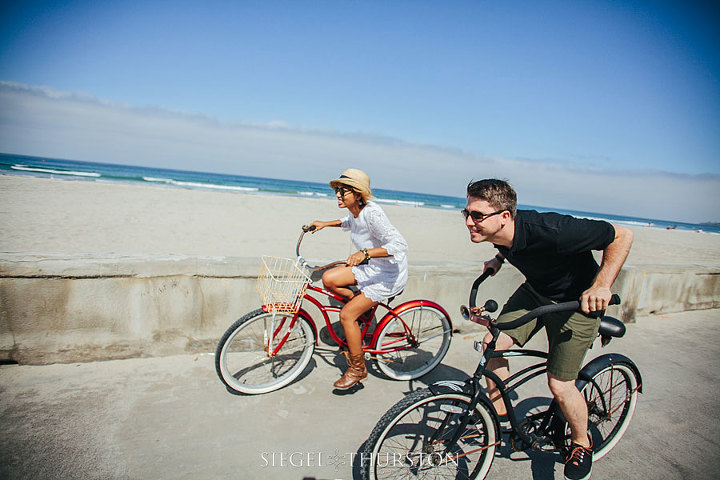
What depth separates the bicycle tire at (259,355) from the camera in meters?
3.23

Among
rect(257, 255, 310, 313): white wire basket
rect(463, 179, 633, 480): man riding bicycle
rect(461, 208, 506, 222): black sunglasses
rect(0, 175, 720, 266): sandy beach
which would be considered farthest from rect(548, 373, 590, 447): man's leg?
rect(0, 175, 720, 266): sandy beach

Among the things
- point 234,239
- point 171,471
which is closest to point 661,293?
point 171,471

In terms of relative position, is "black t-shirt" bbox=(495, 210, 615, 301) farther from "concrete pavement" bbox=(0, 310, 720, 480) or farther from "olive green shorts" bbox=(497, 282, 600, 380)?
"concrete pavement" bbox=(0, 310, 720, 480)

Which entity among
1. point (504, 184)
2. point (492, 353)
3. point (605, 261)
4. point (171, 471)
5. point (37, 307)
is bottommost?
point (171, 471)

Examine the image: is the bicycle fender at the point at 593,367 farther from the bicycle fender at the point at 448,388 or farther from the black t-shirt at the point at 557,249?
the bicycle fender at the point at 448,388

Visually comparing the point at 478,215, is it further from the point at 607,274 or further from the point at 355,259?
the point at 355,259

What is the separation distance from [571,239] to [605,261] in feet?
0.80

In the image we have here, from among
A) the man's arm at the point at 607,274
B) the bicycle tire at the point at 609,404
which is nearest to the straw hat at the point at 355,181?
the man's arm at the point at 607,274

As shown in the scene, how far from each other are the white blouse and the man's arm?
161cm

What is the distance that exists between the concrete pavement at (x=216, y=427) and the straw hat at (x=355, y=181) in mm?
1885

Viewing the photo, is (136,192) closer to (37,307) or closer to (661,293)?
(37,307)

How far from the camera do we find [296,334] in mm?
3682

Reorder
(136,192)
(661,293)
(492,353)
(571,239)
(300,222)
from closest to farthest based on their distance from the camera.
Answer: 1. (571,239)
2. (492,353)
3. (661,293)
4. (300,222)
5. (136,192)

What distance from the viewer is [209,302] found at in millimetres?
3863
